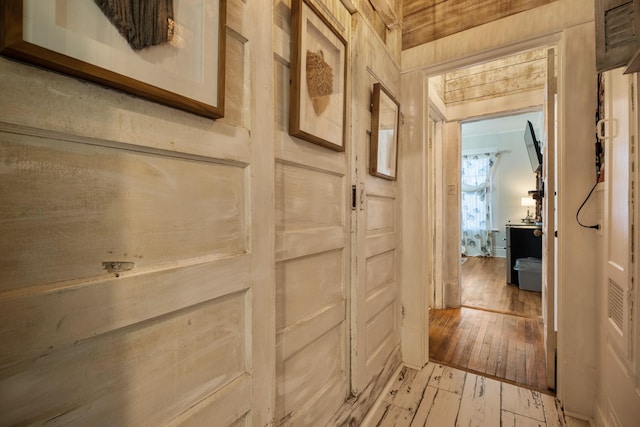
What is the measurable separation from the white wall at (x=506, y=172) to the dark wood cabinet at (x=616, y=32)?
5880mm

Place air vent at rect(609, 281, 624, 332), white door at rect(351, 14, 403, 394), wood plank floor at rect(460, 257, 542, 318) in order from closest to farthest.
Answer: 1. air vent at rect(609, 281, 624, 332)
2. white door at rect(351, 14, 403, 394)
3. wood plank floor at rect(460, 257, 542, 318)

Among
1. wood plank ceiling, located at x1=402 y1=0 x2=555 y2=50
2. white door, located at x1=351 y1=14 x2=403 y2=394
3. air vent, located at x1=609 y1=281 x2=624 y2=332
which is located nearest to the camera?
air vent, located at x1=609 y1=281 x2=624 y2=332

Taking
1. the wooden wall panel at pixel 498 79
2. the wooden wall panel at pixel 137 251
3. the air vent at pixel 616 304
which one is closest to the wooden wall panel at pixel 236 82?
the wooden wall panel at pixel 137 251

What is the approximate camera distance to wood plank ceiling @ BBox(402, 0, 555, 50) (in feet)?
5.56

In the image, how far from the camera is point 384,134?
1661mm

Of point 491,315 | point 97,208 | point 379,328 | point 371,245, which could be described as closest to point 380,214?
point 371,245

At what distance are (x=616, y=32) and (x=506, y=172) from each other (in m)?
6.72

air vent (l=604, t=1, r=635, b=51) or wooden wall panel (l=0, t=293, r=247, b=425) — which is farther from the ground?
air vent (l=604, t=1, r=635, b=51)

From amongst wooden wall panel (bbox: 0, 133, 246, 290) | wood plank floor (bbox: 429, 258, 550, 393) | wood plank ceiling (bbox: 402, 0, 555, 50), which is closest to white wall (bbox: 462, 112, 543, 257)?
wood plank floor (bbox: 429, 258, 550, 393)

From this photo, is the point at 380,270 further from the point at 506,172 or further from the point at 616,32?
the point at 506,172

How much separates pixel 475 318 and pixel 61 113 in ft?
11.1

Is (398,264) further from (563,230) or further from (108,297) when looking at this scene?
(108,297)

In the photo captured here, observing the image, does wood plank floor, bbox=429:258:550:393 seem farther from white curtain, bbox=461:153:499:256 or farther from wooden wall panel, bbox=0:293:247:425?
white curtain, bbox=461:153:499:256

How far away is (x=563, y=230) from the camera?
154 cm
